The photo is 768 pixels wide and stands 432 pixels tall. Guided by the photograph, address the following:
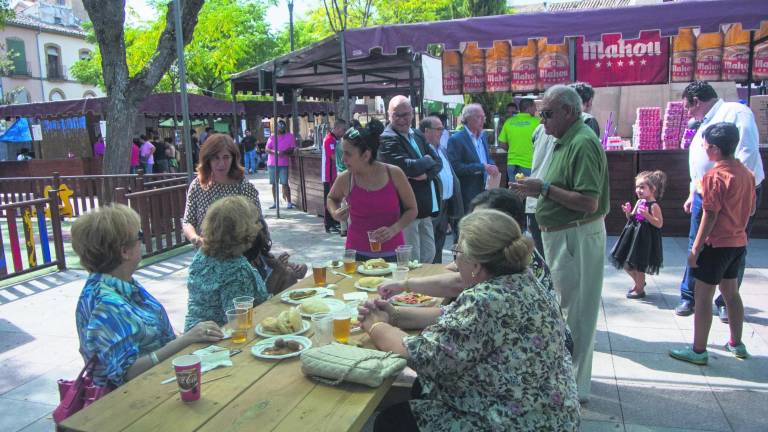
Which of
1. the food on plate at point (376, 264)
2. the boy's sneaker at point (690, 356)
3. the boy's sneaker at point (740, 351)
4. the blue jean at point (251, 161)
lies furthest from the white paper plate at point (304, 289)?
the blue jean at point (251, 161)

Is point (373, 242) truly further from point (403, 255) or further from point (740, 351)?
point (740, 351)

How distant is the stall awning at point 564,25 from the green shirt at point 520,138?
1.53 meters

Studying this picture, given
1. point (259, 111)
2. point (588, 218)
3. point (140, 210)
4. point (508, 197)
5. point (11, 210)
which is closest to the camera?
point (508, 197)

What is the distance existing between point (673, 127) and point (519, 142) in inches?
90.2

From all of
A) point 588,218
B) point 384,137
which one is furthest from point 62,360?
point 588,218

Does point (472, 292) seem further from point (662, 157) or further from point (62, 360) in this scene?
point (662, 157)

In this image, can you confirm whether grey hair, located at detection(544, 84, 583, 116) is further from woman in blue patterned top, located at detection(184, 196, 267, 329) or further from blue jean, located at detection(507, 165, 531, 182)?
blue jean, located at detection(507, 165, 531, 182)

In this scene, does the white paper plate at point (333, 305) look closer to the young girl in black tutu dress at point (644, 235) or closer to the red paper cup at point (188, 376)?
the red paper cup at point (188, 376)

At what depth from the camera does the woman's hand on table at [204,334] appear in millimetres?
2375

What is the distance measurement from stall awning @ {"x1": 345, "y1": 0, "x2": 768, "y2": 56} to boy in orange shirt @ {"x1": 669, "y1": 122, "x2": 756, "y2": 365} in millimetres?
3623

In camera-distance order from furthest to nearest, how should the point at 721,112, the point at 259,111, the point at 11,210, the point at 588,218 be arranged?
1. the point at 259,111
2. the point at 11,210
3. the point at 721,112
4. the point at 588,218

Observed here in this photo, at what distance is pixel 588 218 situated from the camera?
3.30 m

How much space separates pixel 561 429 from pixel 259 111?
2557 cm

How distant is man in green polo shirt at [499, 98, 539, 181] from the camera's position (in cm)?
829
